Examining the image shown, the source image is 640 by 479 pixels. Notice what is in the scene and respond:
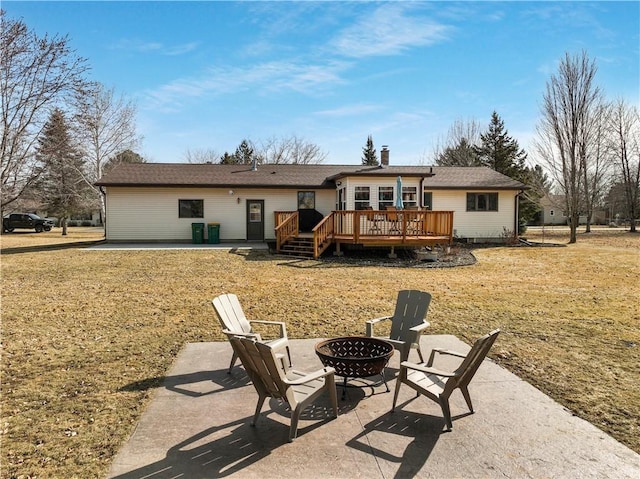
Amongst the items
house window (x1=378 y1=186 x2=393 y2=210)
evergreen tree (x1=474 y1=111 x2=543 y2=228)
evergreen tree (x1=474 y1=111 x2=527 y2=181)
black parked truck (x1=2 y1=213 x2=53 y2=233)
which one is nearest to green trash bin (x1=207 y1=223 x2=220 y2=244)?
house window (x1=378 y1=186 x2=393 y2=210)

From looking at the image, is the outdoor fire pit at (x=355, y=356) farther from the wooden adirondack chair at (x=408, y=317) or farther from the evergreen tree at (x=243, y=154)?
the evergreen tree at (x=243, y=154)

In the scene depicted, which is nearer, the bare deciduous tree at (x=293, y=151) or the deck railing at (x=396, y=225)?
the deck railing at (x=396, y=225)

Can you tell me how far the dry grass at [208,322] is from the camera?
3707 millimetres

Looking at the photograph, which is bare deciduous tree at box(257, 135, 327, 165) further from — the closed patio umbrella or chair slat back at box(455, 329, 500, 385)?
chair slat back at box(455, 329, 500, 385)

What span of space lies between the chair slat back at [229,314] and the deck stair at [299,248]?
10439 mm

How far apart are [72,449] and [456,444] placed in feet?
9.49

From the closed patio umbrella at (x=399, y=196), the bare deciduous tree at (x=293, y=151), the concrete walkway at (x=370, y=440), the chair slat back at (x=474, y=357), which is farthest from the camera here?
the bare deciduous tree at (x=293, y=151)

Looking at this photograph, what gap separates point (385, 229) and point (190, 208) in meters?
10.1

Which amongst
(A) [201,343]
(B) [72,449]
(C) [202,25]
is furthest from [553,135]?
(B) [72,449]

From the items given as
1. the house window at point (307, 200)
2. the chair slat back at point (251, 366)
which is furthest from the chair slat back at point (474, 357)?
the house window at point (307, 200)

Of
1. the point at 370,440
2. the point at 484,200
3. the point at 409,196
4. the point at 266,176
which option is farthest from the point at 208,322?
the point at 484,200

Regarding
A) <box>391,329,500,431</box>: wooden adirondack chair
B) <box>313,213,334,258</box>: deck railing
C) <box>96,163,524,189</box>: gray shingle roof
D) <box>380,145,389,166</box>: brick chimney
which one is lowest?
<box>391,329,500,431</box>: wooden adirondack chair

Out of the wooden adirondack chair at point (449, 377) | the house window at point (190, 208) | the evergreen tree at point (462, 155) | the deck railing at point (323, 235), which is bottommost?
the wooden adirondack chair at point (449, 377)

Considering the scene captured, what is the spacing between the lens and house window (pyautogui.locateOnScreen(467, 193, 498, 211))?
73.6 feet
